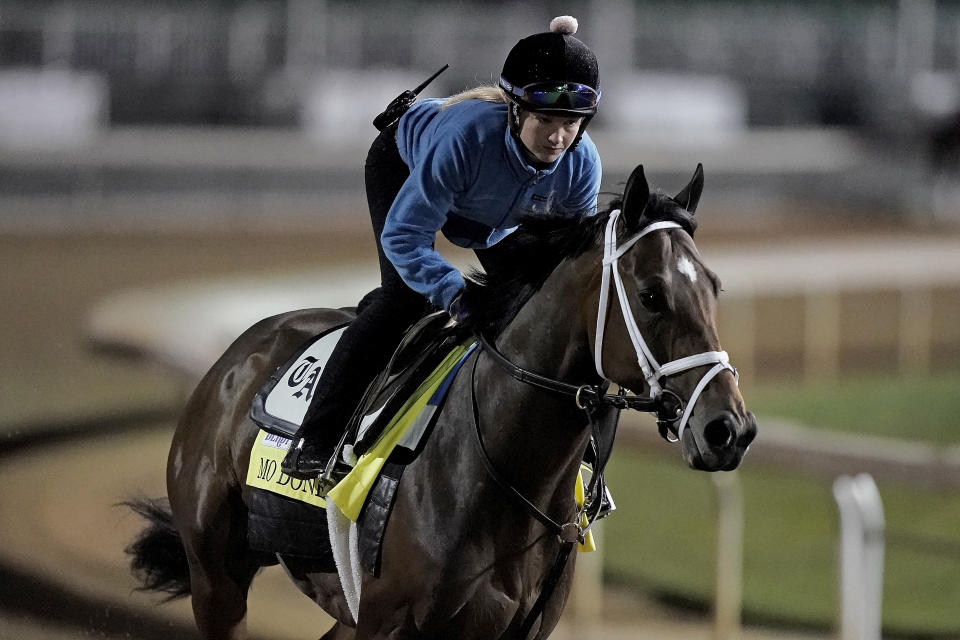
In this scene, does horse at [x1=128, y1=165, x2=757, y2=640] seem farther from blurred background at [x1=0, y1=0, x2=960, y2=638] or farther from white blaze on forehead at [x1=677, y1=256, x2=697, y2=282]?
blurred background at [x1=0, y1=0, x2=960, y2=638]

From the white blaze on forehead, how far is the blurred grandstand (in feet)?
40.2

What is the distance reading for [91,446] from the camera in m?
7.50

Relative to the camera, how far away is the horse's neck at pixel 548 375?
8.19 feet

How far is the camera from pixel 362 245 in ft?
47.4

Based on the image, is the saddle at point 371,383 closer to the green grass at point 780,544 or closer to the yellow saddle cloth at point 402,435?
the yellow saddle cloth at point 402,435

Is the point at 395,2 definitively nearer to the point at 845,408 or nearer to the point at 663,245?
the point at 845,408

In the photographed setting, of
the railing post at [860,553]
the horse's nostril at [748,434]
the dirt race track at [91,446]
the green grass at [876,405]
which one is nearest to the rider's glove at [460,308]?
the horse's nostril at [748,434]

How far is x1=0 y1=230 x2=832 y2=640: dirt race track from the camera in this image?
4.88 m

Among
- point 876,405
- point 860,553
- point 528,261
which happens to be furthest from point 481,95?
point 876,405

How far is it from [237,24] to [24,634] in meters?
13.8

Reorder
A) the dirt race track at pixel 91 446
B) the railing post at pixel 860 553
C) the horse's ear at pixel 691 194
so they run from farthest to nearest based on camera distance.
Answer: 1. the dirt race track at pixel 91 446
2. the railing post at pixel 860 553
3. the horse's ear at pixel 691 194

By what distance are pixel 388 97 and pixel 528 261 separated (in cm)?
1491

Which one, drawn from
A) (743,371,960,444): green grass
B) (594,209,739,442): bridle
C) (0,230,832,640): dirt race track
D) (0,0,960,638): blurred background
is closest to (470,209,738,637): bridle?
(594,209,739,442): bridle

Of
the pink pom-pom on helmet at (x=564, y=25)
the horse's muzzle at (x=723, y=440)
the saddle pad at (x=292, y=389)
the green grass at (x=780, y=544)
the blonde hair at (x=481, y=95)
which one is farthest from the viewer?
the green grass at (x=780, y=544)
